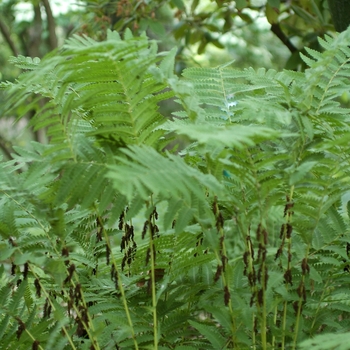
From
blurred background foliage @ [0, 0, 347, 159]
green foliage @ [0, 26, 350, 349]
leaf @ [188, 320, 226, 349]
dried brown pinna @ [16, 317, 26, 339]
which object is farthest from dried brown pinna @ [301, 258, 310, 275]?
blurred background foliage @ [0, 0, 347, 159]

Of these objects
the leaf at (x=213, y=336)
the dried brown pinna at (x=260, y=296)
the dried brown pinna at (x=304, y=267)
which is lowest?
the leaf at (x=213, y=336)

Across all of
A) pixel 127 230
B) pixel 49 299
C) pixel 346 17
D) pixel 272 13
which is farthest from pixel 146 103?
pixel 272 13

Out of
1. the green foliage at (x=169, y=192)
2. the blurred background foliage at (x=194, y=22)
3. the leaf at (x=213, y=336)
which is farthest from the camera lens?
the blurred background foliage at (x=194, y=22)

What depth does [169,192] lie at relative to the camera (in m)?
0.91

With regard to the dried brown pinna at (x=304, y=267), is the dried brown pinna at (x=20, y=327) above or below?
above

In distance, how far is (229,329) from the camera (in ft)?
3.21

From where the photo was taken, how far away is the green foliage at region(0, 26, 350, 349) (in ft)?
2.77

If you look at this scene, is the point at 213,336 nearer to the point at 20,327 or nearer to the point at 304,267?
the point at 304,267

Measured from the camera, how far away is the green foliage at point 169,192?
2.77 ft

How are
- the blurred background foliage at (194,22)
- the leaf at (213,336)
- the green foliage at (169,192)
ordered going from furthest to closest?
the blurred background foliage at (194,22), the leaf at (213,336), the green foliage at (169,192)

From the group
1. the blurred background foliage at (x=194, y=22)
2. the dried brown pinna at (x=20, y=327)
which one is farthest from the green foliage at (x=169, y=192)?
the blurred background foliage at (x=194, y=22)

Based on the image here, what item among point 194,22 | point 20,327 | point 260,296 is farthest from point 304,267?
point 194,22

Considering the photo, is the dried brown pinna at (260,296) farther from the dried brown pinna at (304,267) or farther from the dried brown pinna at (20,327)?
the dried brown pinna at (20,327)

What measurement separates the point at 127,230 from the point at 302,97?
0.40 metres
